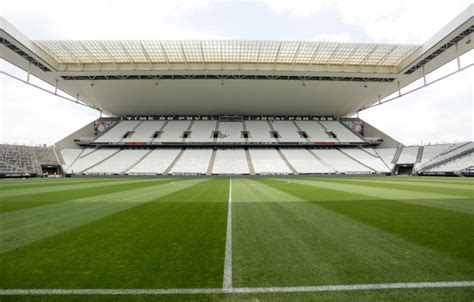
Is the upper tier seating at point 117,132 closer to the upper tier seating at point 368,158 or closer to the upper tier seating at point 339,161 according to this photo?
the upper tier seating at point 339,161

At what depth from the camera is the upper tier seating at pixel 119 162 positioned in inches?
1517

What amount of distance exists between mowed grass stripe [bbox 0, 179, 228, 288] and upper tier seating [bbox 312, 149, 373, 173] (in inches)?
1532

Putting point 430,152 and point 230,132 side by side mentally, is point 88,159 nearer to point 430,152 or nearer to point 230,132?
point 230,132

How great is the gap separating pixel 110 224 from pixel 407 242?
672 cm

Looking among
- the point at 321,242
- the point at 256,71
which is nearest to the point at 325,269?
the point at 321,242

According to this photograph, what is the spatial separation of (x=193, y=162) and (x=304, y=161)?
20258 mm

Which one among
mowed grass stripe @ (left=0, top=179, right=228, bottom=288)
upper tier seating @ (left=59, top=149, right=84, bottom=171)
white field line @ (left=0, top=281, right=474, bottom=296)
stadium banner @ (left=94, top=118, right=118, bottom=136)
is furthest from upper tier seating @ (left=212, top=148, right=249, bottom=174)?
white field line @ (left=0, top=281, right=474, bottom=296)

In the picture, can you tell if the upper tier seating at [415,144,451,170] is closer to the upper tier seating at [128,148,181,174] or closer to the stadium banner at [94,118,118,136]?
the upper tier seating at [128,148,181,174]

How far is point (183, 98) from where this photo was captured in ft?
148

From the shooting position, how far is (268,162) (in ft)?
136

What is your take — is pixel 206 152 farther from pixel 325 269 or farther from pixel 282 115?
pixel 325 269

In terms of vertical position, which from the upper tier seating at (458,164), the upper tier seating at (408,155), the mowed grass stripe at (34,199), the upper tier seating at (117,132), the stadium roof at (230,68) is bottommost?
the mowed grass stripe at (34,199)

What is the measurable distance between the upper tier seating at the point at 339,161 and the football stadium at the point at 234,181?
0.44 metres

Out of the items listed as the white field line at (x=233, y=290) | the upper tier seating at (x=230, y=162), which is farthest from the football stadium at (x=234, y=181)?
the upper tier seating at (x=230, y=162)
